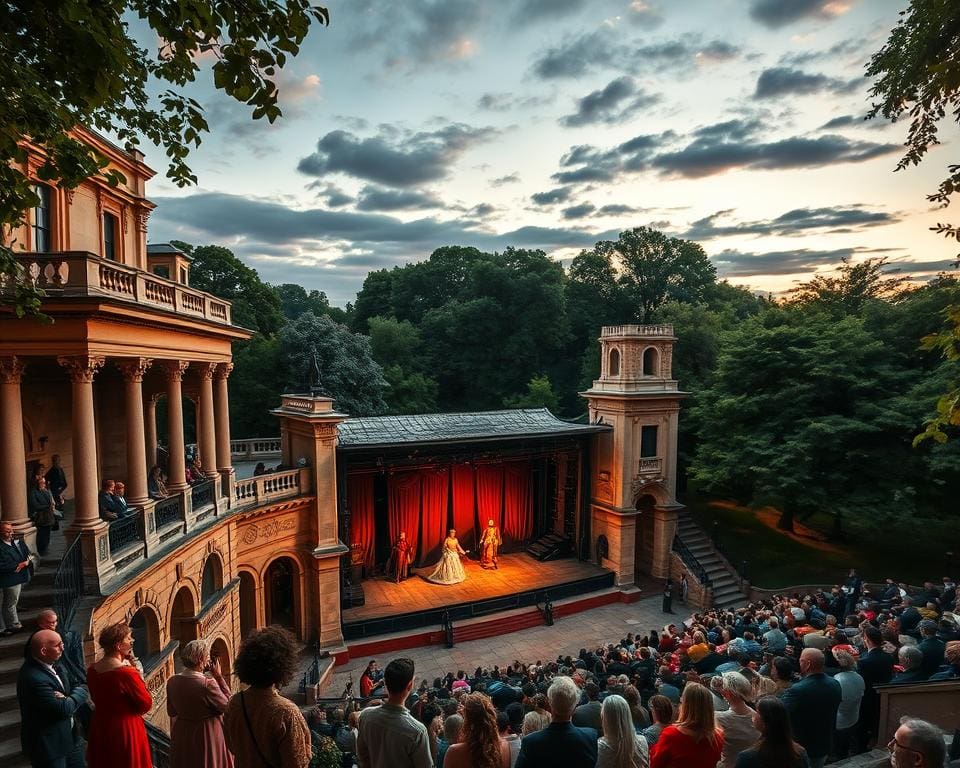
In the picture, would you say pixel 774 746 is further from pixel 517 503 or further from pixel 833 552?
pixel 833 552

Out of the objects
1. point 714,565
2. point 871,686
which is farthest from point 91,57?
point 714,565

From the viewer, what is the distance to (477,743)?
369cm

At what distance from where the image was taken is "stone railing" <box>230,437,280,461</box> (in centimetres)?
2358

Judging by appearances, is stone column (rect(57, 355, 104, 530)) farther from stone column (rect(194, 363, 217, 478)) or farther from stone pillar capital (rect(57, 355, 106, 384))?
stone column (rect(194, 363, 217, 478))

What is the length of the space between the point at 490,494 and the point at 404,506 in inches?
171

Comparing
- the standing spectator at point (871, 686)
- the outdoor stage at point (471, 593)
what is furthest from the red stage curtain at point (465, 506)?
the standing spectator at point (871, 686)

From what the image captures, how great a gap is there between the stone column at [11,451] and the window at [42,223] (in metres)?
4.31

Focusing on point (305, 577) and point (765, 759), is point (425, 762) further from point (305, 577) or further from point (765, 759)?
point (305, 577)

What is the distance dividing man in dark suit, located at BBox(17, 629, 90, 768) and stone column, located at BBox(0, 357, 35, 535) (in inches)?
214

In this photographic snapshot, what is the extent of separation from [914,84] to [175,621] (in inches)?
686

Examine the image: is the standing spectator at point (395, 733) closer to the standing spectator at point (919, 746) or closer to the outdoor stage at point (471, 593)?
the standing spectator at point (919, 746)

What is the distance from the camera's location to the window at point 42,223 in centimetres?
1183

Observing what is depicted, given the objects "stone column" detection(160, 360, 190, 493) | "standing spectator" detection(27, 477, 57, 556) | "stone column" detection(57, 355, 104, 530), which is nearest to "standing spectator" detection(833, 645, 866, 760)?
"stone column" detection(57, 355, 104, 530)

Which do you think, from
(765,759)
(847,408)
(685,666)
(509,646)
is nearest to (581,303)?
(847,408)
